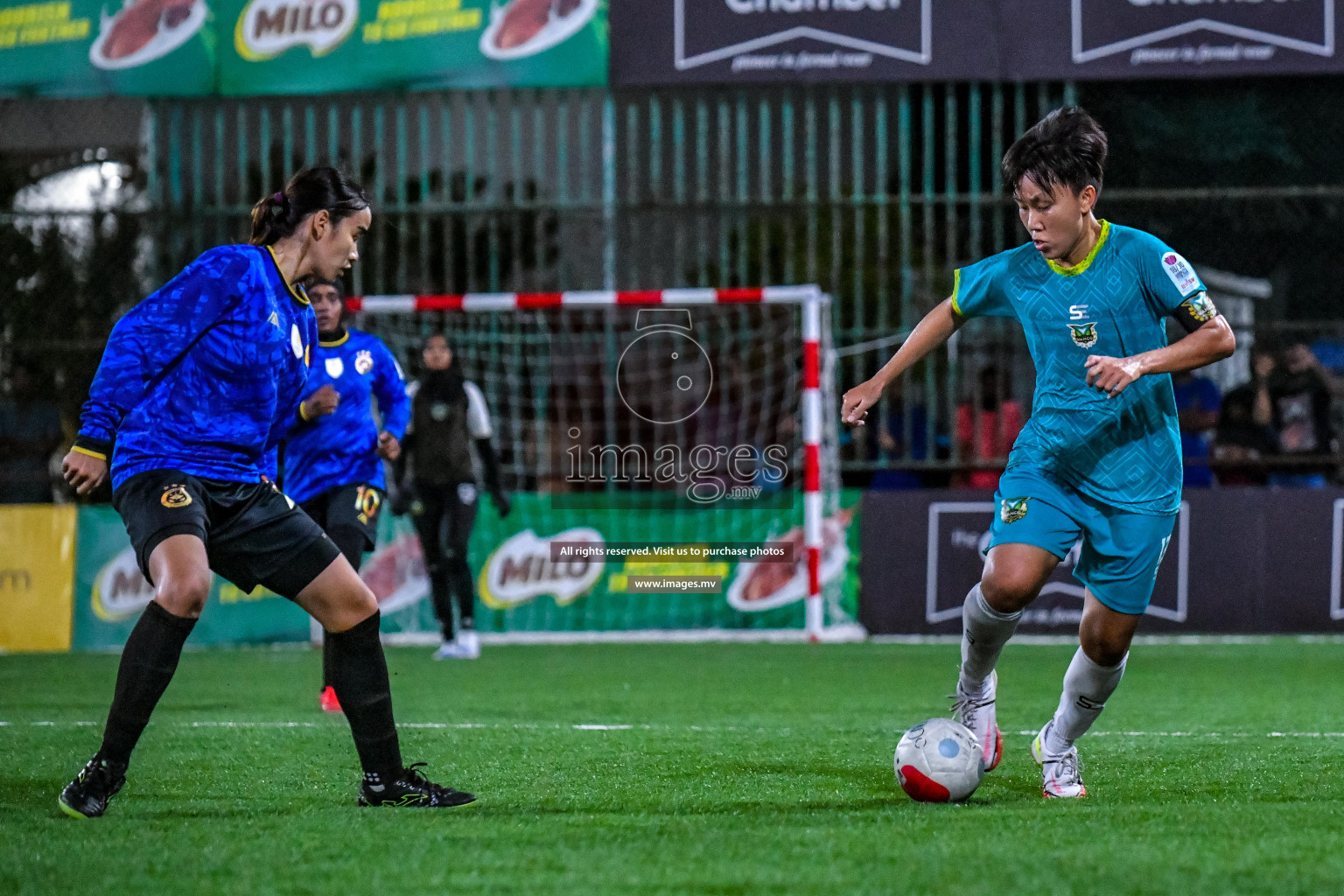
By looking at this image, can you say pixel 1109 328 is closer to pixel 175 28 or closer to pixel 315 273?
pixel 315 273

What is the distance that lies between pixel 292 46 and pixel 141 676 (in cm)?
922

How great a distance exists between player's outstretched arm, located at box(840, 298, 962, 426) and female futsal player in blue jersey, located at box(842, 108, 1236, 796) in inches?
0.5

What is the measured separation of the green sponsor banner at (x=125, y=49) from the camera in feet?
41.5

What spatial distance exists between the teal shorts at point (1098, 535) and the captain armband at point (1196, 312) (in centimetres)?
57

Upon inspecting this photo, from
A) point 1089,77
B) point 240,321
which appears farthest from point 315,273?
point 1089,77

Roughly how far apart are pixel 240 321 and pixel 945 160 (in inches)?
391

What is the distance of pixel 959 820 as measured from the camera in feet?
14.0

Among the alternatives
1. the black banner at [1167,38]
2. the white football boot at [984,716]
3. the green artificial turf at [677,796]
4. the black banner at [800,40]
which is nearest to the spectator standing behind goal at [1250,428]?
the black banner at [1167,38]

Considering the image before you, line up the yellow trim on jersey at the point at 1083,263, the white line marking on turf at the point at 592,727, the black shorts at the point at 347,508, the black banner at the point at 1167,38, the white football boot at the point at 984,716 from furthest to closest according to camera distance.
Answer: the black banner at the point at 1167,38 < the black shorts at the point at 347,508 < the white line marking on turf at the point at 592,727 < the white football boot at the point at 984,716 < the yellow trim on jersey at the point at 1083,263

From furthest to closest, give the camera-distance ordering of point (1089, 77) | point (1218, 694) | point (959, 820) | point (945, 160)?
point (945, 160) < point (1089, 77) < point (1218, 694) < point (959, 820)

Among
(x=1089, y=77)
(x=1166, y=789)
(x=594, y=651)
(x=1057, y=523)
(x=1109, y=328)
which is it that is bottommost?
(x=594, y=651)

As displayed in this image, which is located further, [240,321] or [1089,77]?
[1089,77]

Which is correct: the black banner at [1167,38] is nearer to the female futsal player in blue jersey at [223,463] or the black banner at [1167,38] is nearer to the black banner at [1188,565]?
the black banner at [1188,565]

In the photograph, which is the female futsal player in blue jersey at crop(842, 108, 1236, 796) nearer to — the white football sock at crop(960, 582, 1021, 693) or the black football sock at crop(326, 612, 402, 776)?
the white football sock at crop(960, 582, 1021, 693)
